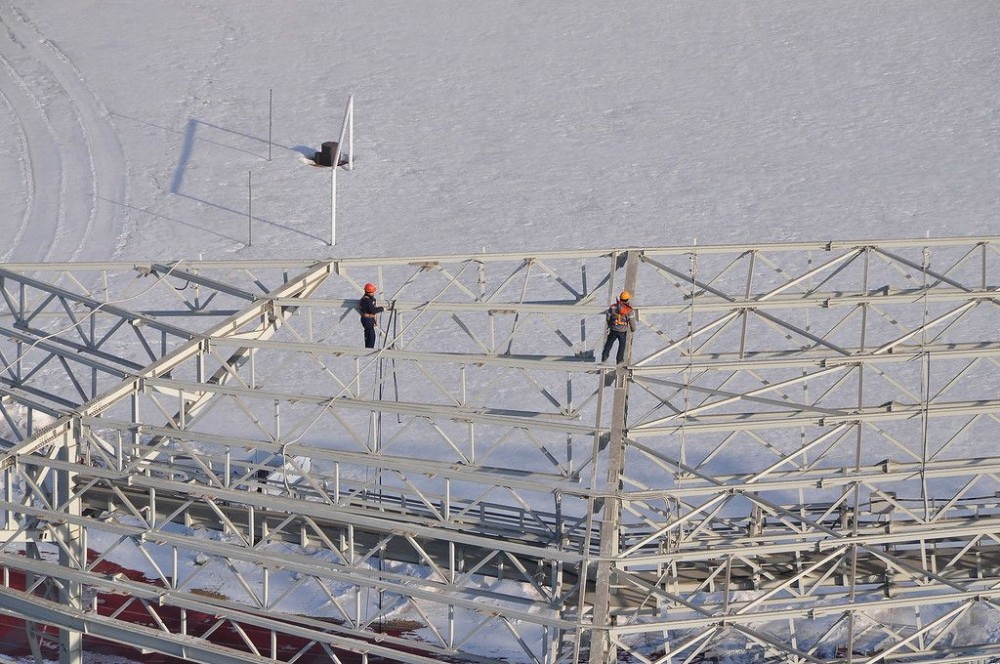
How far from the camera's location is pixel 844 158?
49.2 metres

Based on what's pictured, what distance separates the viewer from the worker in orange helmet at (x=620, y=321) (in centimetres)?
2861

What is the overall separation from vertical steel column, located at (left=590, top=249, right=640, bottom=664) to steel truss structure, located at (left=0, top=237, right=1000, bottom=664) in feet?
0.17

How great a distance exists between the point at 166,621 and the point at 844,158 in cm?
2815

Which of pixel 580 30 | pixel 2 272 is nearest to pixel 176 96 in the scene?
pixel 580 30

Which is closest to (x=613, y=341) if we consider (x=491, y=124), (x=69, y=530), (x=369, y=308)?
(x=369, y=308)

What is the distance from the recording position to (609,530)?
22531 mm

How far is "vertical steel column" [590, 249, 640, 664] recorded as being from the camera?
20938 millimetres

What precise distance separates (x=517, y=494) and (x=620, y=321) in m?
4.68

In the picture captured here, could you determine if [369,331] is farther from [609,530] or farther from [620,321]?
[609,530]

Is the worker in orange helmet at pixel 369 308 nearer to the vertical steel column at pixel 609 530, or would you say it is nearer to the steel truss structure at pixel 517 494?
the steel truss structure at pixel 517 494

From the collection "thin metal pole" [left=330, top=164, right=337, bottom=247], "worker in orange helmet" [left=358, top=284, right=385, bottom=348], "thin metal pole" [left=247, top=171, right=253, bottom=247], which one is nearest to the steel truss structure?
"worker in orange helmet" [left=358, top=284, right=385, bottom=348]

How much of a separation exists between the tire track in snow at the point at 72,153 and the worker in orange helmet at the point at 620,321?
2144cm

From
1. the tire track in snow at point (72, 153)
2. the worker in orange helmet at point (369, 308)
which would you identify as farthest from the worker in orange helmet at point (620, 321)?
the tire track in snow at point (72, 153)

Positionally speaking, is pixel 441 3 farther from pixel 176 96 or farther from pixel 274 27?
pixel 176 96
